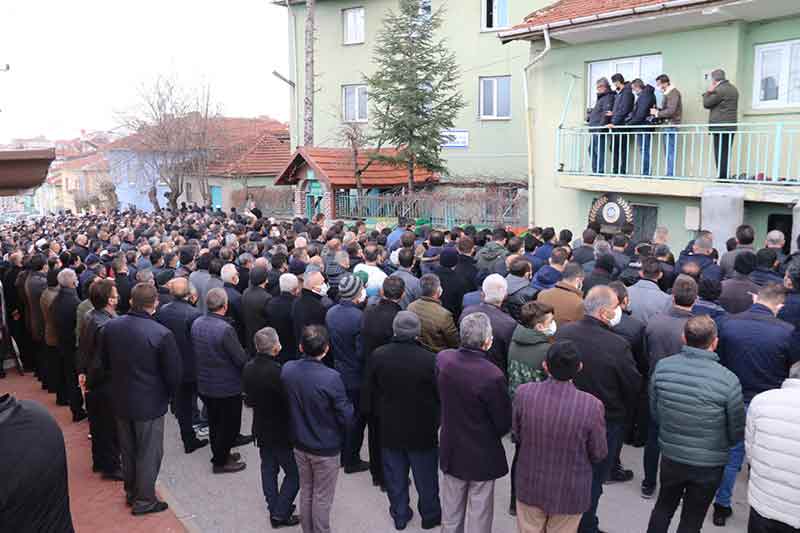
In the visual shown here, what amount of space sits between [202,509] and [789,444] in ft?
15.8

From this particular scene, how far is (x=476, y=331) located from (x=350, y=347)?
220cm

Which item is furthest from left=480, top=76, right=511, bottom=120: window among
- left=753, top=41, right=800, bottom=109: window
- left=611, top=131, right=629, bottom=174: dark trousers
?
left=753, top=41, right=800, bottom=109: window

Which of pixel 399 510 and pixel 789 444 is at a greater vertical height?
pixel 789 444

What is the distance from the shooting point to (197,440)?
7500mm

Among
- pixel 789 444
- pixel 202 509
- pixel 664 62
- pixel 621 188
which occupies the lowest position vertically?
pixel 202 509

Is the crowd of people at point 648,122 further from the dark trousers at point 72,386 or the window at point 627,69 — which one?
the dark trousers at point 72,386

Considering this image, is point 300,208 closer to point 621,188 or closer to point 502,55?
point 502,55

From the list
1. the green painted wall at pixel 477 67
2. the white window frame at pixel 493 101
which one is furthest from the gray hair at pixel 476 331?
the white window frame at pixel 493 101

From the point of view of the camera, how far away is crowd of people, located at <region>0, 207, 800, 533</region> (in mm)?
4074

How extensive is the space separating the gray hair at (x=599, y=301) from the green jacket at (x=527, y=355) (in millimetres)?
496

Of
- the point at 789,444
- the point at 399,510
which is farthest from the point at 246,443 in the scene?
the point at 789,444

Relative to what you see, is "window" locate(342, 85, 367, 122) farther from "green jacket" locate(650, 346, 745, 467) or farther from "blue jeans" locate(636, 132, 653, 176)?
"green jacket" locate(650, 346, 745, 467)

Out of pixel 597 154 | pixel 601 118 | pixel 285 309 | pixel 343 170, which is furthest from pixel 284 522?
pixel 343 170

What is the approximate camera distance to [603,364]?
16.2 ft
